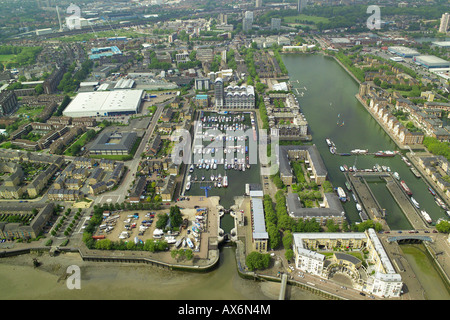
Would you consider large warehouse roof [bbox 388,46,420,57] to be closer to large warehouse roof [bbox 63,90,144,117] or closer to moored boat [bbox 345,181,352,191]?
moored boat [bbox 345,181,352,191]

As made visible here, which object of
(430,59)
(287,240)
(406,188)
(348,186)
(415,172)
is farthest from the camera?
(430,59)

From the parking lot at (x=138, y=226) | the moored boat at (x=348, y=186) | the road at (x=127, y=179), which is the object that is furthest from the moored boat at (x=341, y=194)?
the road at (x=127, y=179)

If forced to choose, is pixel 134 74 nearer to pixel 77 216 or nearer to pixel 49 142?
pixel 49 142

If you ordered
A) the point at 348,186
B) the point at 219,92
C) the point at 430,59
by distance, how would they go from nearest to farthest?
the point at 348,186 → the point at 219,92 → the point at 430,59

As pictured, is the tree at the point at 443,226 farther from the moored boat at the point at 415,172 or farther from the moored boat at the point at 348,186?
the moored boat at the point at 415,172

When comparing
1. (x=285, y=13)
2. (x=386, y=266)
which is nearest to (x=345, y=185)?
(x=386, y=266)

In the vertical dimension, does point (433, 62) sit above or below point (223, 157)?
above

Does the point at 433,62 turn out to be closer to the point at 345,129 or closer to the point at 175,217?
the point at 345,129

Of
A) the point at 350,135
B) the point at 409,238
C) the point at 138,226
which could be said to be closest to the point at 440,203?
the point at 409,238

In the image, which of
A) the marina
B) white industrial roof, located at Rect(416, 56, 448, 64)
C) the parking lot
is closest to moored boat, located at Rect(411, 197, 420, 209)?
the marina
